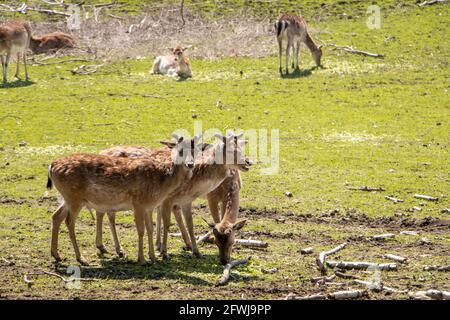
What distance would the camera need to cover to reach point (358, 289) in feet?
35.6

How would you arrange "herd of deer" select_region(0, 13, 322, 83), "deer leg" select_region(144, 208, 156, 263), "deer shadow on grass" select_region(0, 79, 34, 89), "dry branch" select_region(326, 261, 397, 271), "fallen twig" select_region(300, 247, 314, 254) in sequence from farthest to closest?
1. "herd of deer" select_region(0, 13, 322, 83)
2. "deer shadow on grass" select_region(0, 79, 34, 89)
3. "fallen twig" select_region(300, 247, 314, 254)
4. "deer leg" select_region(144, 208, 156, 263)
5. "dry branch" select_region(326, 261, 397, 271)

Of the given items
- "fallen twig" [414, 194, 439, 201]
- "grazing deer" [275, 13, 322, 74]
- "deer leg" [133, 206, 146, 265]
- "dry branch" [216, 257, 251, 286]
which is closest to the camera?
"dry branch" [216, 257, 251, 286]

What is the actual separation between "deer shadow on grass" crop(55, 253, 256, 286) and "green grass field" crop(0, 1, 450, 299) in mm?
26

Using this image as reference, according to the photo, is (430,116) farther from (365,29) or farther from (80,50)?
(80,50)

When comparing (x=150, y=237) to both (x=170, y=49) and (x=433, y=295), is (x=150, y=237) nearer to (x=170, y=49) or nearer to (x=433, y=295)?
(x=433, y=295)

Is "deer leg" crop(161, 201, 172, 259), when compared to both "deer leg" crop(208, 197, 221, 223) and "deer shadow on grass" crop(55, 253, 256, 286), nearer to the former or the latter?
"deer shadow on grass" crop(55, 253, 256, 286)

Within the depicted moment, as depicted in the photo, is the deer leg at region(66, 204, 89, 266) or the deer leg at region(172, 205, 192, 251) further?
the deer leg at region(172, 205, 192, 251)

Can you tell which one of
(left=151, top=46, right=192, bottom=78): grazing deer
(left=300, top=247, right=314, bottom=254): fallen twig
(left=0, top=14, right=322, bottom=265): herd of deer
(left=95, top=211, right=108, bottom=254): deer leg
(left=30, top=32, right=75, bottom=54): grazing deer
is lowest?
(left=300, top=247, right=314, bottom=254): fallen twig

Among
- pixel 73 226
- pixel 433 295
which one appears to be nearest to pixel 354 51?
pixel 73 226

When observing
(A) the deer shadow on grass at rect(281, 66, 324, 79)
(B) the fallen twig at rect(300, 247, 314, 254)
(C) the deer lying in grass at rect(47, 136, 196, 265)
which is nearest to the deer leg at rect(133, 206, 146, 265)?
(C) the deer lying in grass at rect(47, 136, 196, 265)

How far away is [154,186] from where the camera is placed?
39.1 ft

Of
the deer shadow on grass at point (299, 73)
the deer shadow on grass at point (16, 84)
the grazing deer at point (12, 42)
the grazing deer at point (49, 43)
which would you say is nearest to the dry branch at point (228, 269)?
the deer shadow on grass at point (299, 73)

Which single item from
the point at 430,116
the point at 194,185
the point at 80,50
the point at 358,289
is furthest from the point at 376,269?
the point at 80,50

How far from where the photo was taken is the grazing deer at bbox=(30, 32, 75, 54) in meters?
26.6
